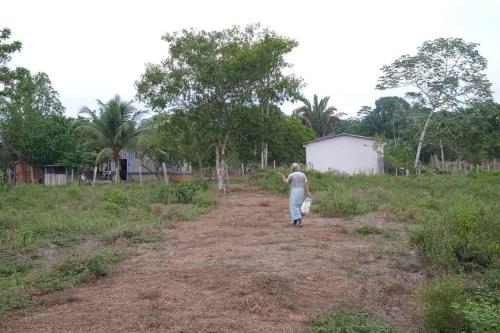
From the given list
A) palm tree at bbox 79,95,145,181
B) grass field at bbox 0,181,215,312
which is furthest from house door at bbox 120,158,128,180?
grass field at bbox 0,181,215,312

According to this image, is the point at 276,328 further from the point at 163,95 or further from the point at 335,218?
the point at 163,95

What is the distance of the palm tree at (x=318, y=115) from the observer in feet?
153

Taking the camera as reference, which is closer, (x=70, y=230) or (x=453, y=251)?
(x=453, y=251)

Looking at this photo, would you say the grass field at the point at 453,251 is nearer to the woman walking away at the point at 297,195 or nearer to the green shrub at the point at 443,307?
the green shrub at the point at 443,307

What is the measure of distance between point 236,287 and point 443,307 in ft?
7.46

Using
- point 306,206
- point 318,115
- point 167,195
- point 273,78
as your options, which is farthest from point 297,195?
point 318,115

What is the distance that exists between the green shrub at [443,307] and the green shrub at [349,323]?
0.34m

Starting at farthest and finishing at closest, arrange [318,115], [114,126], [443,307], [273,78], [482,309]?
1. [318,115]
2. [114,126]
3. [273,78]
4. [443,307]
5. [482,309]

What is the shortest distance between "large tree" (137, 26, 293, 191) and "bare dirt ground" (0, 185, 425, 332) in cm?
1090

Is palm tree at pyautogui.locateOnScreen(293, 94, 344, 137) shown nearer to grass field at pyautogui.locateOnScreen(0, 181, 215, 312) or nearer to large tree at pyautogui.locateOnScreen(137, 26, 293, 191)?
large tree at pyautogui.locateOnScreen(137, 26, 293, 191)

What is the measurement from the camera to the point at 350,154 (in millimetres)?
30375

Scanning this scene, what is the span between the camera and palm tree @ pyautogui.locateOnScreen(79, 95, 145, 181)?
25.7 metres

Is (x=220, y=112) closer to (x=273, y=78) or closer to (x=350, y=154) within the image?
(x=273, y=78)

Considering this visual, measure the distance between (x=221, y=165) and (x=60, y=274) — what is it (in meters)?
14.8
